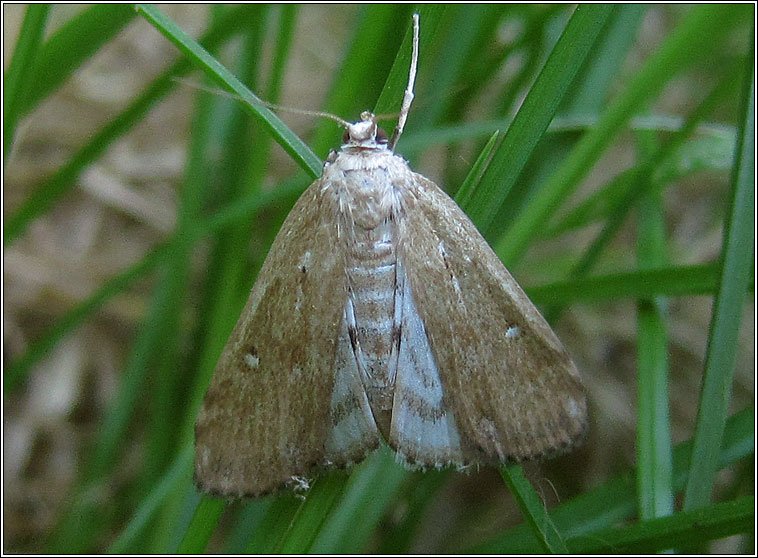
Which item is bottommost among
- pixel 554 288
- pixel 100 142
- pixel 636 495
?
pixel 636 495

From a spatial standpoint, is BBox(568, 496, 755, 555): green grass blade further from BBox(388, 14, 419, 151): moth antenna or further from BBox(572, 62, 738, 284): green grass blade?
BBox(388, 14, 419, 151): moth antenna

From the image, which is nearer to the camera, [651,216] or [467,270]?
[467,270]

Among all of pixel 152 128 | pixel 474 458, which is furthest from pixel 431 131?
pixel 152 128

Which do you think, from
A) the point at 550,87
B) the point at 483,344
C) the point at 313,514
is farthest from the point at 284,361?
the point at 550,87

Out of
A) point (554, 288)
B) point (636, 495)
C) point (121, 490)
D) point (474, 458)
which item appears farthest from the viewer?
point (121, 490)

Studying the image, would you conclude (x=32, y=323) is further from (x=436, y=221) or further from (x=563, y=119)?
(x=563, y=119)

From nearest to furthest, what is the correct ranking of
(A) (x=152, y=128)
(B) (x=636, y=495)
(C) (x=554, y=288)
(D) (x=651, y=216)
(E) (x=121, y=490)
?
(B) (x=636, y=495) → (C) (x=554, y=288) → (D) (x=651, y=216) → (E) (x=121, y=490) → (A) (x=152, y=128)

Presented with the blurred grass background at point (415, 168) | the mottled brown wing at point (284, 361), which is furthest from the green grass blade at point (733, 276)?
the mottled brown wing at point (284, 361)
